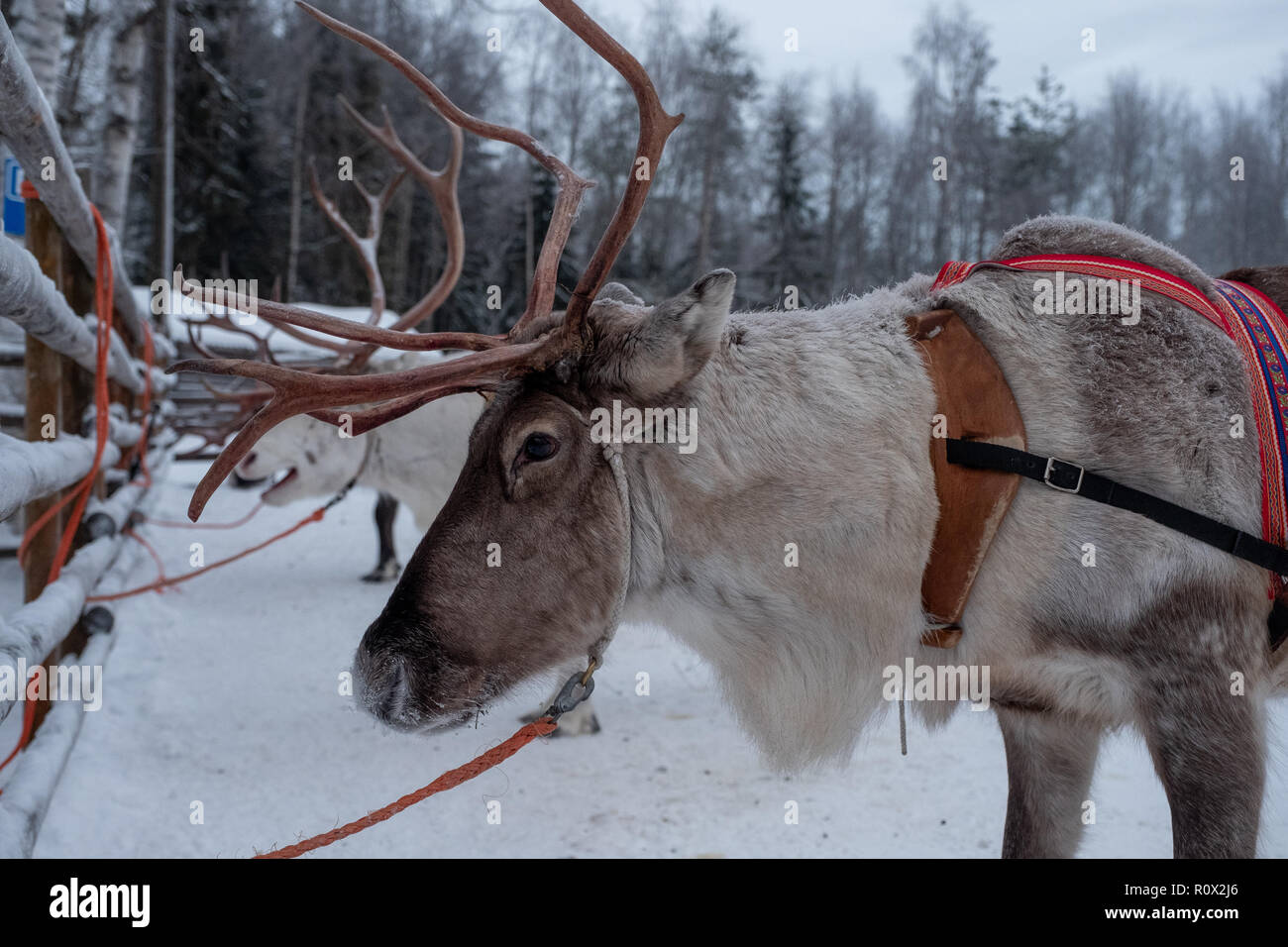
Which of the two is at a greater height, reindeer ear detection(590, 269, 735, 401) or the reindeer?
reindeer ear detection(590, 269, 735, 401)

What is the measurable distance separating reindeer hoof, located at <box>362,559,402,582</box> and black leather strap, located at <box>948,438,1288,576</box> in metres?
5.68

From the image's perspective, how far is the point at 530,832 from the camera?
3.10 m

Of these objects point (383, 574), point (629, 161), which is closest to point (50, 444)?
point (383, 574)

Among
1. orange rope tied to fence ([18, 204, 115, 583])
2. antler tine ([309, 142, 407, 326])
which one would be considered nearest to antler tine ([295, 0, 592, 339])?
orange rope tied to fence ([18, 204, 115, 583])

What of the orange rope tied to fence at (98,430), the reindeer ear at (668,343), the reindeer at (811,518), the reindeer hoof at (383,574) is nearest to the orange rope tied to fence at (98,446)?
the orange rope tied to fence at (98,430)

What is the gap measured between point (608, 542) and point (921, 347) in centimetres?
81

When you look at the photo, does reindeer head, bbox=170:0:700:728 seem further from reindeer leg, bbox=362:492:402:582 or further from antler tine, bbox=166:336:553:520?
reindeer leg, bbox=362:492:402:582

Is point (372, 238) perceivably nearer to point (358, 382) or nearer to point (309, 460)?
point (309, 460)

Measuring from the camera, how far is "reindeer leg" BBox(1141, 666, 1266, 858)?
165cm

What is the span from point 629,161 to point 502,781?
17.4 metres

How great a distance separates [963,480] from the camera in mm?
1809

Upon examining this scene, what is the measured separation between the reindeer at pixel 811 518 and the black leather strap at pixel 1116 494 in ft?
0.11

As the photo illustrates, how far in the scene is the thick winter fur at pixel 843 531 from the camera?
173cm
